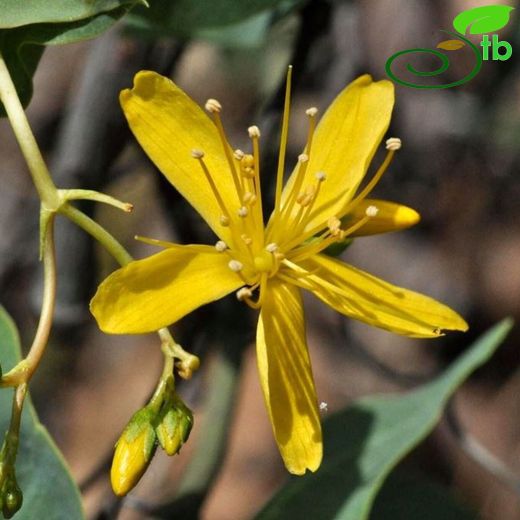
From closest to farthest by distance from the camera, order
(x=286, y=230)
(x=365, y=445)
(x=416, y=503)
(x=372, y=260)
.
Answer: (x=286, y=230) < (x=365, y=445) < (x=416, y=503) < (x=372, y=260)

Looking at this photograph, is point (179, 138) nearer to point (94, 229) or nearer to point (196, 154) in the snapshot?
point (196, 154)

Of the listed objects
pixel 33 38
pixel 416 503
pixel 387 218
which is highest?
pixel 33 38

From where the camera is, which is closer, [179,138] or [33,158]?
[33,158]

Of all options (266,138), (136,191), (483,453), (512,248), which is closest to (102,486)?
(136,191)

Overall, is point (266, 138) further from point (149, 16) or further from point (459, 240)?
point (459, 240)

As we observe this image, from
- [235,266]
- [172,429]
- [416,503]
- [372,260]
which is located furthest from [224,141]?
[372,260]

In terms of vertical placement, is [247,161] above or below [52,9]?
below
